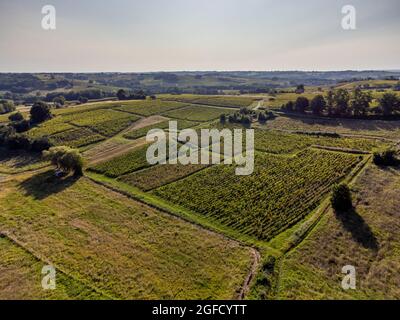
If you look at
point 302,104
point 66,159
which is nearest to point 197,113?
point 302,104

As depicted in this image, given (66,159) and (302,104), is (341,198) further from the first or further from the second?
(302,104)

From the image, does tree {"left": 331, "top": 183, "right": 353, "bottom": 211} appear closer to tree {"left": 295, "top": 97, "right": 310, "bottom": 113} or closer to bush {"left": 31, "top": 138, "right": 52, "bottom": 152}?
bush {"left": 31, "top": 138, "right": 52, "bottom": 152}

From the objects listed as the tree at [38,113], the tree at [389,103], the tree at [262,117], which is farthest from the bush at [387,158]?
the tree at [38,113]

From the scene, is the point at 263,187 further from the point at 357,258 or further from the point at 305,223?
the point at 357,258

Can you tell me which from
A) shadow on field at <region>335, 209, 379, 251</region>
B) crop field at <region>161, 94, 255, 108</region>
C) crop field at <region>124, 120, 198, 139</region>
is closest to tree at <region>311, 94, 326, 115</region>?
crop field at <region>161, 94, 255, 108</region>
